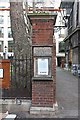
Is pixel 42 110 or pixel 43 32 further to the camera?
pixel 43 32

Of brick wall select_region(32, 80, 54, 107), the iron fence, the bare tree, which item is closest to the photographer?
brick wall select_region(32, 80, 54, 107)

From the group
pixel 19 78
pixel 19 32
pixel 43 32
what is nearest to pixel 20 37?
pixel 19 32

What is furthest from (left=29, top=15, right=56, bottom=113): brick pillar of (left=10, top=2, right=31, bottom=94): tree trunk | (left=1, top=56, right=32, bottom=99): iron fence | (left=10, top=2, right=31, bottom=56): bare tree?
(left=10, top=2, right=31, bottom=56): bare tree

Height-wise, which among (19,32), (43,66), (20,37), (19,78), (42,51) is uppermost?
(19,32)

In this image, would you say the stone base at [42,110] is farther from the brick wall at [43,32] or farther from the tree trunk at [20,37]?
the brick wall at [43,32]

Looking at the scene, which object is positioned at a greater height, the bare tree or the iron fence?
the bare tree

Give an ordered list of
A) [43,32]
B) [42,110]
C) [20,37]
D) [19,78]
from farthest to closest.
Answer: [20,37] → [19,78] → [43,32] → [42,110]

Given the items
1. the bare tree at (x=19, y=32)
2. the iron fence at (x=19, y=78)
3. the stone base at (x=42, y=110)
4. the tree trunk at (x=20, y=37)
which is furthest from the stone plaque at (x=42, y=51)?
the stone base at (x=42, y=110)

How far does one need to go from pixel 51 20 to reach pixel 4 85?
2.44m

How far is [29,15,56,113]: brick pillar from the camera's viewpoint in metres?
8.13

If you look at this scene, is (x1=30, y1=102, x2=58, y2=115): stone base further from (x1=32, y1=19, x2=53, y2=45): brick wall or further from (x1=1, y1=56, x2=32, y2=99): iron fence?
(x1=32, y1=19, x2=53, y2=45): brick wall

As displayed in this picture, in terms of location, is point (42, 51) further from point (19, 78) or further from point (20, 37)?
point (20, 37)

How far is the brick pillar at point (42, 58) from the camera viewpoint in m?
8.13

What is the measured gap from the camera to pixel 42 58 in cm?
814
